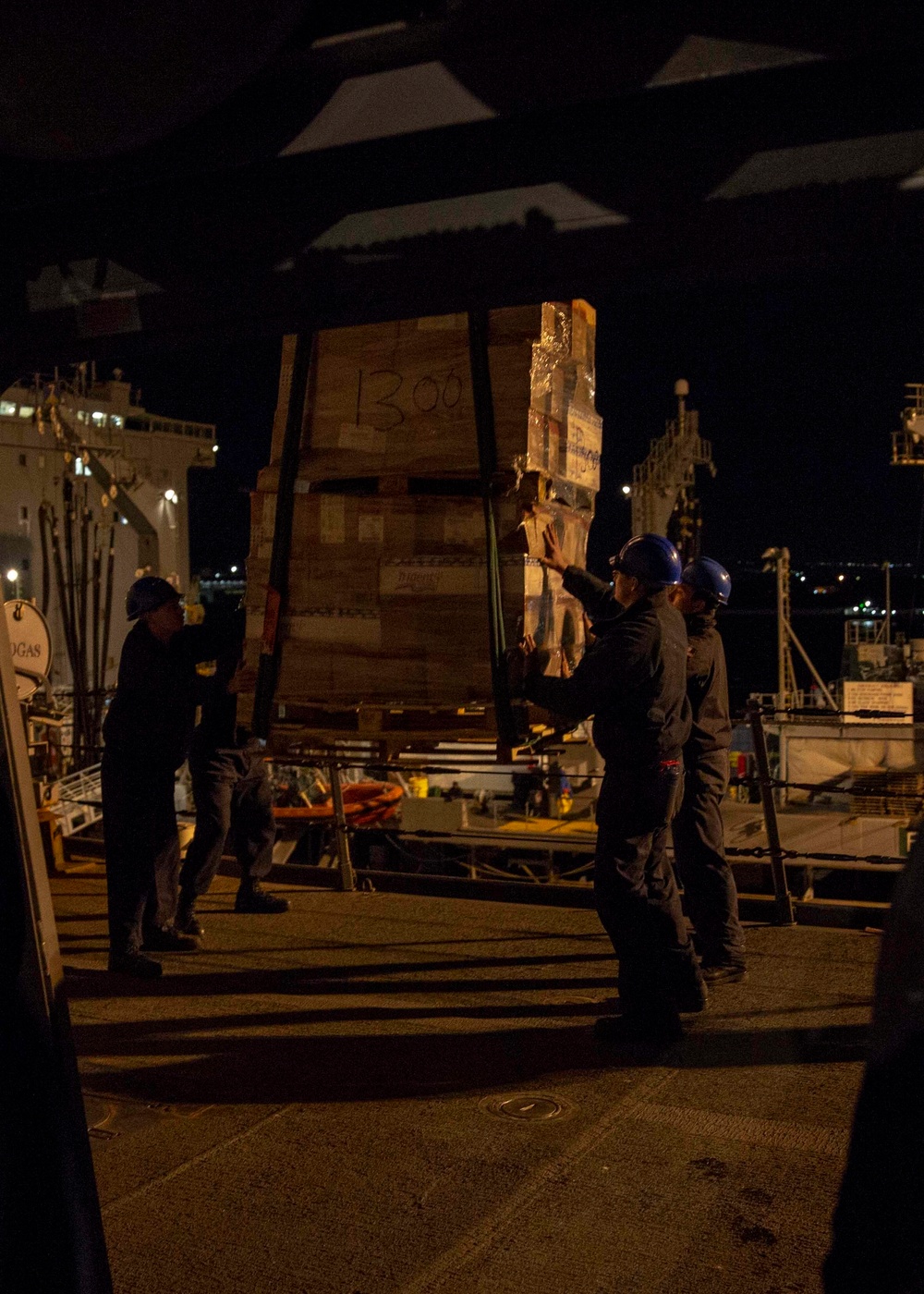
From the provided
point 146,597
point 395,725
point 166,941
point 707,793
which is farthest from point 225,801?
point 707,793

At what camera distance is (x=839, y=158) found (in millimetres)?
1914

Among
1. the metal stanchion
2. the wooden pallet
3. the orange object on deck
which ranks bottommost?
the orange object on deck

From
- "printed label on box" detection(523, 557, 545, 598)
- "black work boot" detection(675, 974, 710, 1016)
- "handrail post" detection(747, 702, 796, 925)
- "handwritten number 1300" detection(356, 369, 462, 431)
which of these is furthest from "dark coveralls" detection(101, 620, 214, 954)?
"handrail post" detection(747, 702, 796, 925)

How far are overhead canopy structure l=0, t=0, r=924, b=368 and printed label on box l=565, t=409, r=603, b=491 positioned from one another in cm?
303

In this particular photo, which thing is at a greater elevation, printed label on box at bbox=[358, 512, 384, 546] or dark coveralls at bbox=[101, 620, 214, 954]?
printed label on box at bbox=[358, 512, 384, 546]

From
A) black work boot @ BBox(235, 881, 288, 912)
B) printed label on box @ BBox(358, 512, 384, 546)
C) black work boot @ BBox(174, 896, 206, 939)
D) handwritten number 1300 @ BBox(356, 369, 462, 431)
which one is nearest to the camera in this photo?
handwritten number 1300 @ BBox(356, 369, 462, 431)

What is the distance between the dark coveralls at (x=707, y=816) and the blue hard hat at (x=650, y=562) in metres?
0.68

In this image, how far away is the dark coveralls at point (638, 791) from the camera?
4977 millimetres

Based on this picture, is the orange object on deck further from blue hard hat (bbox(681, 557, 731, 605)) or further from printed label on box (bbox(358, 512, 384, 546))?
printed label on box (bbox(358, 512, 384, 546))

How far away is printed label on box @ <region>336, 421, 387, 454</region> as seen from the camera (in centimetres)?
497

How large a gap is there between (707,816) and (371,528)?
2317 millimetres

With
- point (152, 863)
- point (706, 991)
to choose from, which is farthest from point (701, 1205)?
point (152, 863)

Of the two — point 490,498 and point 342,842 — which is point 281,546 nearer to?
point 490,498

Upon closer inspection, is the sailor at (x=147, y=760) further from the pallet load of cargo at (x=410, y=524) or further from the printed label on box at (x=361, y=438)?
the printed label on box at (x=361, y=438)
